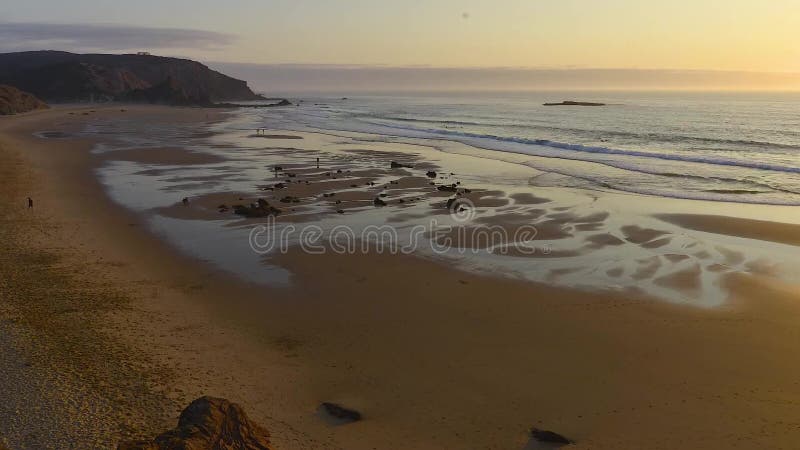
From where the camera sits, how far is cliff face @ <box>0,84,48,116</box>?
67.5m

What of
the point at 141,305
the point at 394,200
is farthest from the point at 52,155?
the point at 141,305

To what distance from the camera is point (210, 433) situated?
5.64 metres

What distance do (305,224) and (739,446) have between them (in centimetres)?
1284

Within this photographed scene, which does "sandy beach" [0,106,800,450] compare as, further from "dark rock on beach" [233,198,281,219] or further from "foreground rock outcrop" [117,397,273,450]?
"dark rock on beach" [233,198,281,219]

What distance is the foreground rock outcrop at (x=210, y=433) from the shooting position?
5438mm

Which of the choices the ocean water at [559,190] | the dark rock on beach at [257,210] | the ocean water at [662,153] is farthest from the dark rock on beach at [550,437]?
the ocean water at [662,153]

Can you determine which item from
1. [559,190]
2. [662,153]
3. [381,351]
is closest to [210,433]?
[381,351]

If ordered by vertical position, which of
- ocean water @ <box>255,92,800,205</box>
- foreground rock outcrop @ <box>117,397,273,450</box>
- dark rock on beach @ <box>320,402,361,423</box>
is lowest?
dark rock on beach @ <box>320,402,361,423</box>

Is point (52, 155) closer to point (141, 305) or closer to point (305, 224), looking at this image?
point (305, 224)

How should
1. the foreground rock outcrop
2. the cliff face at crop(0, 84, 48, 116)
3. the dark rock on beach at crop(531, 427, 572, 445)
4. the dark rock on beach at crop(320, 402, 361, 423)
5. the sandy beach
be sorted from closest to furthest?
the foreground rock outcrop < the dark rock on beach at crop(531, 427, 572, 445) < the sandy beach < the dark rock on beach at crop(320, 402, 361, 423) < the cliff face at crop(0, 84, 48, 116)
